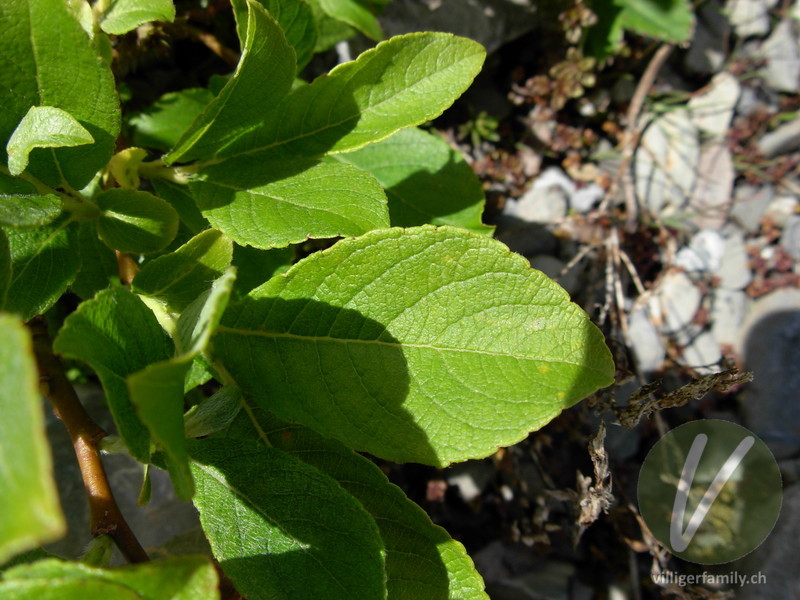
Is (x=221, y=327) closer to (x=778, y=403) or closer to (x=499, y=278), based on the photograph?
(x=499, y=278)

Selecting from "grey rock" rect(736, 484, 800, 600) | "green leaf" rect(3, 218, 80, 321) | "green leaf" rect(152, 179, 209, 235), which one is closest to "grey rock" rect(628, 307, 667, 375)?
"grey rock" rect(736, 484, 800, 600)

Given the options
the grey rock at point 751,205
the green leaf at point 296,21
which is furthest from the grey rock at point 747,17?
the green leaf at point 296,21

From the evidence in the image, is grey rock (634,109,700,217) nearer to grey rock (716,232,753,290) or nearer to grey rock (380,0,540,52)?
grey rock (716,232,753,290)

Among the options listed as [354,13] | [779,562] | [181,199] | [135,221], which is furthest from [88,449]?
[779,562]

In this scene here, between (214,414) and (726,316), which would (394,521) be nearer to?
(214,414)

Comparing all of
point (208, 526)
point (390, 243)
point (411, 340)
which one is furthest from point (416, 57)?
point (208, 526)
